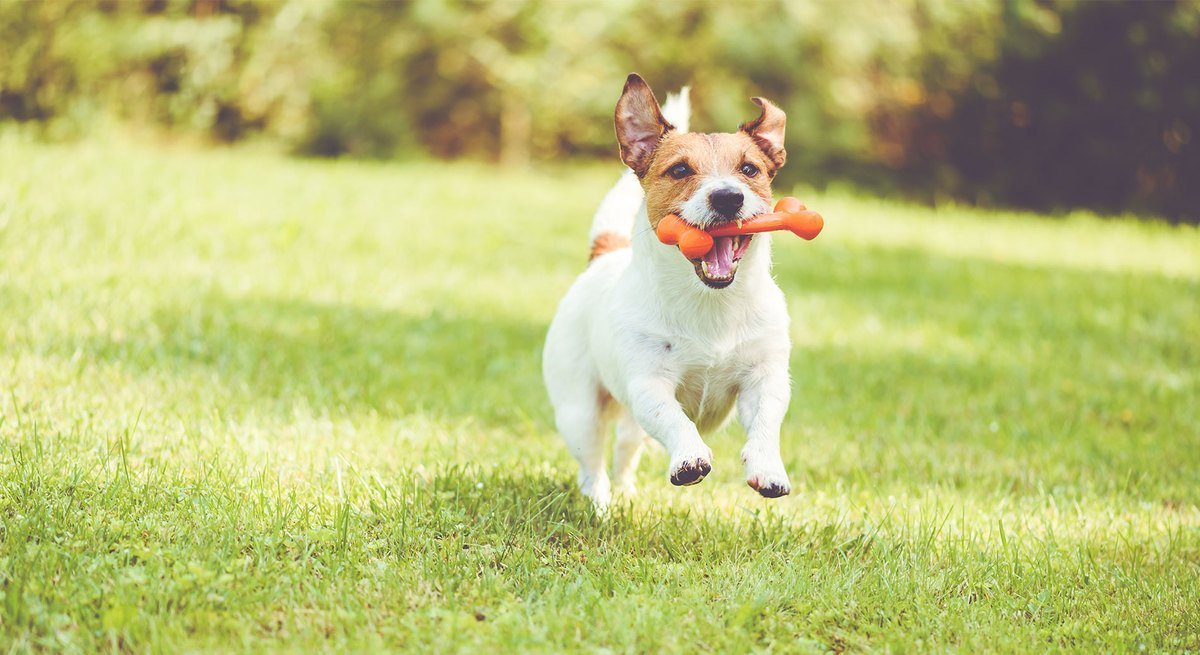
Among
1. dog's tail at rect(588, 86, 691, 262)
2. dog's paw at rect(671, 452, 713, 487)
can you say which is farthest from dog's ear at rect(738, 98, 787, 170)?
dog's paw at rect(671, 452, 713, 487)

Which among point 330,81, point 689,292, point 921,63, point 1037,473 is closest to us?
point 689,292

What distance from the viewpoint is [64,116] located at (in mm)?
12922

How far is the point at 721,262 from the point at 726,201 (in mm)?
187

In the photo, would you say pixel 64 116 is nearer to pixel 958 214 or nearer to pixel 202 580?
pixel 958 214

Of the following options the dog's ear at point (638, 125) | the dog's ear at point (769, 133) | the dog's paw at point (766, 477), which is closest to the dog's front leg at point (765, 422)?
the dog's paw at point (766, 477)

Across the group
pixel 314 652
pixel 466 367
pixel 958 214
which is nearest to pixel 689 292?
pixel 314 652

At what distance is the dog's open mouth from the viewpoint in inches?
132

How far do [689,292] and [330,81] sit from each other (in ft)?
38.7

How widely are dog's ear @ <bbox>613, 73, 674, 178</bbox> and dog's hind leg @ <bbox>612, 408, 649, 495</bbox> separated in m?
0.96

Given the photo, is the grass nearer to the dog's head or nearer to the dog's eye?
the dog's head

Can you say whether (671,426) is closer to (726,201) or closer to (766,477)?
(766,477)

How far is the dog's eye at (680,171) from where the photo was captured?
3564 millimetres

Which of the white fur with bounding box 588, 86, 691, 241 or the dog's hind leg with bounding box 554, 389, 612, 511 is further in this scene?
the white fur with bounding box 588, 86, 691, 241

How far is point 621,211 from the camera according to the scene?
446cm
